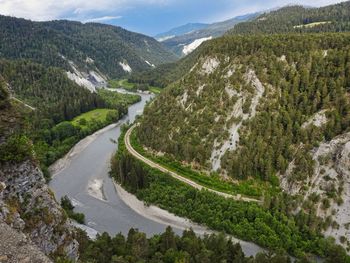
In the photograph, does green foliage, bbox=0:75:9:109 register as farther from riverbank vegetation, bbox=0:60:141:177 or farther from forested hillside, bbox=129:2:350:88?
forested hillside, bbox=129:2:350:88

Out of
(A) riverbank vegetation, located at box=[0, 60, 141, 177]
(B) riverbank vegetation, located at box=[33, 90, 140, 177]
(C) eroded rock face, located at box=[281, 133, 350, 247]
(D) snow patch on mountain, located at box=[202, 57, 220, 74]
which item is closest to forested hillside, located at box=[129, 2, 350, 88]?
(B) riverbank vegetation, located at box=[33, 90, 140, 177]

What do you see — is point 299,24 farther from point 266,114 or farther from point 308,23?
point 266,114

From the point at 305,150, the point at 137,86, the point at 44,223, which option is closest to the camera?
the point at 44,223

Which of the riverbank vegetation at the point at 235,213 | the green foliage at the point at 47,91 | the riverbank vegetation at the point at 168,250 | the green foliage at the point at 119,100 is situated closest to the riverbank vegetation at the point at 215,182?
the riverbank vegetation at the point at 235,213

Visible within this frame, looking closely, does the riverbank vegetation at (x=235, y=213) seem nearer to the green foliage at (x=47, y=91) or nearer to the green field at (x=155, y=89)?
the green foliage at (x=47, y=91)

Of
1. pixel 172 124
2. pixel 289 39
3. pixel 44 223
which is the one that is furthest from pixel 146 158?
pixel 44 223

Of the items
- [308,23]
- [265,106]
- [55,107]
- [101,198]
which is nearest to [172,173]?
[101,198]

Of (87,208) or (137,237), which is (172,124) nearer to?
(87,208)

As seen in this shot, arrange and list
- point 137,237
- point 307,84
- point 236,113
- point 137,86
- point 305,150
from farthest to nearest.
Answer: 1. point 137,86
2. point 236,113
3. point 307,84
4. point 305,150
5. point 137,237
